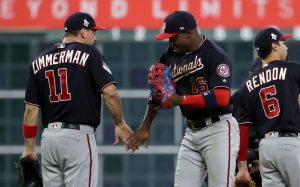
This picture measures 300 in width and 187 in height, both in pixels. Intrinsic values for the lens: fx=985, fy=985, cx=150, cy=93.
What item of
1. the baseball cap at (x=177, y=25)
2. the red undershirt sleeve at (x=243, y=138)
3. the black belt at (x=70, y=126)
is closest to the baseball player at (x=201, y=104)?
the baseball cap at (x=177, y=25)

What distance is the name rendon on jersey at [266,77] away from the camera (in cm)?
754

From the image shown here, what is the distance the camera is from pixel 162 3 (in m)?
20.4

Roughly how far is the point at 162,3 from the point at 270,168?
13.0 metres

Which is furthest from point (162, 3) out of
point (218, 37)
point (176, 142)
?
point (176, 142)

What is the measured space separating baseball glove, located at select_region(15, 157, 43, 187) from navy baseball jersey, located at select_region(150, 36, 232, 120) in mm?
1385

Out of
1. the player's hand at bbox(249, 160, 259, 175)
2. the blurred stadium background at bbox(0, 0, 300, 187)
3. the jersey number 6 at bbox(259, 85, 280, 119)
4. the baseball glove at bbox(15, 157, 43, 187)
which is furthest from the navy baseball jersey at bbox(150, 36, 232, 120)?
the blurred stadium background at bbox(0, 0, 300, 187)

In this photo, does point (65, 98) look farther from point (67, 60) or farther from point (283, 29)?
point (283, 29)

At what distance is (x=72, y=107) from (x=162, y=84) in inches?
27.8

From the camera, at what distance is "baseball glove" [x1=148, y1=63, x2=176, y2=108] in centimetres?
711

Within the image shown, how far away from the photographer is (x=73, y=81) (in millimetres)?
7305

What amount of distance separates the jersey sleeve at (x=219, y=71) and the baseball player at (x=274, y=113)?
59cm

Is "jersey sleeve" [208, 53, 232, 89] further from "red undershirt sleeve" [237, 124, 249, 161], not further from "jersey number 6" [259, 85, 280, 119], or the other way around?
"red undershirt sleeve" [237, 124, 249, 161]

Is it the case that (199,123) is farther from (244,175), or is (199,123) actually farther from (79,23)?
(79,23)

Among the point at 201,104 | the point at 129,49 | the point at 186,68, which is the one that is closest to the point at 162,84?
the point at 186,68
